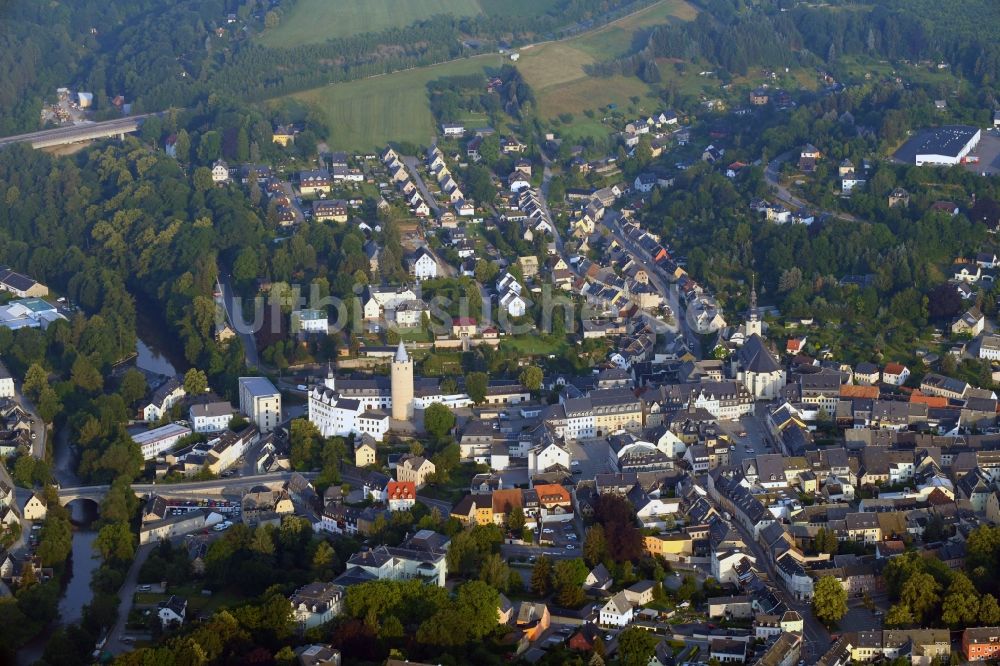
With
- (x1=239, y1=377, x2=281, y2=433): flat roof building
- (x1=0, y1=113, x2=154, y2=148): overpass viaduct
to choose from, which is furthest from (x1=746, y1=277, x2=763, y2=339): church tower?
(x1=0, y1=113, x2=154, y2=148): overpass viaduct

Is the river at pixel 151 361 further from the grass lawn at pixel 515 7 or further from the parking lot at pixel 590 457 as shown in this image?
the grass lawn at pixel 515 7

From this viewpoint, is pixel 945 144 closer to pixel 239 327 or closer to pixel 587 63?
pixel 587 63

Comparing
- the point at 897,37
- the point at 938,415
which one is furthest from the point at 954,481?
the point at 897,37

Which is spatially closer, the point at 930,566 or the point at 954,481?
the point at 930,566

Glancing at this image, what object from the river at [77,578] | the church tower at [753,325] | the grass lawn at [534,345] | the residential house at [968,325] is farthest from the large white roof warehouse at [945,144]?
the river at [77,578]

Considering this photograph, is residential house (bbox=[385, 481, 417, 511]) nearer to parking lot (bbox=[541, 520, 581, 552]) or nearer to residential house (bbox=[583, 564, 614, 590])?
parking lot (bbox=[541, 520, 581, 552])

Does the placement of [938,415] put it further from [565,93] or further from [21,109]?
[21,109]
